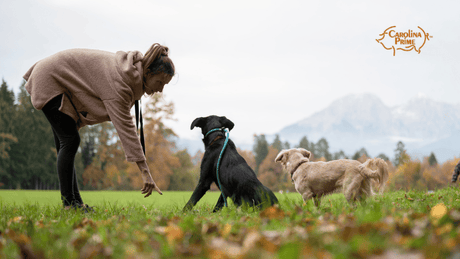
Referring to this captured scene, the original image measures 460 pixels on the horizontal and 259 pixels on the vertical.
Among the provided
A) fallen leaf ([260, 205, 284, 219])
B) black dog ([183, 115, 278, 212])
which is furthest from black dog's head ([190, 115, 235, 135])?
fallen leaf ([260, 205, 284, 219])

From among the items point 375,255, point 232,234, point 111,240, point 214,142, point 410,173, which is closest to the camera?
point 375,255

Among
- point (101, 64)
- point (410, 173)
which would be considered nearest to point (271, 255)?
point (101, 64)

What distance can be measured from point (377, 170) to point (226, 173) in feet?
7.10

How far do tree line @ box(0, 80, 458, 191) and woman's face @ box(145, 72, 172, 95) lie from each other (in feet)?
60.9

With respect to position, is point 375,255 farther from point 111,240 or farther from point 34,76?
point 34,76

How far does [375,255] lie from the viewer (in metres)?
1.17

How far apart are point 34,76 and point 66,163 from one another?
1.08 m

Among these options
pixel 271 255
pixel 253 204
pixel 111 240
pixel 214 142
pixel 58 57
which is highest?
pixel 58 57

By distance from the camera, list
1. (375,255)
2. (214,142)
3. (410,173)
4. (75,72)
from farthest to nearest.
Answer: (410,173) → (214,142) → (75,72) → (375,255)

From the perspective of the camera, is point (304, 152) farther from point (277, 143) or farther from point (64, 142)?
point (277, 143)

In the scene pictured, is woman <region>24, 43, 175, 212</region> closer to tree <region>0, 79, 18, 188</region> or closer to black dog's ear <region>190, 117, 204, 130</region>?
black dog's ear <region>190, 117, 204, 130</region>

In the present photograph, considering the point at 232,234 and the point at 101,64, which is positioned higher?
the point at 101,64

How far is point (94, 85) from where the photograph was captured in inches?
144

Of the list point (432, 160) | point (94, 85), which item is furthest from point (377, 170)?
point (432, 160)
